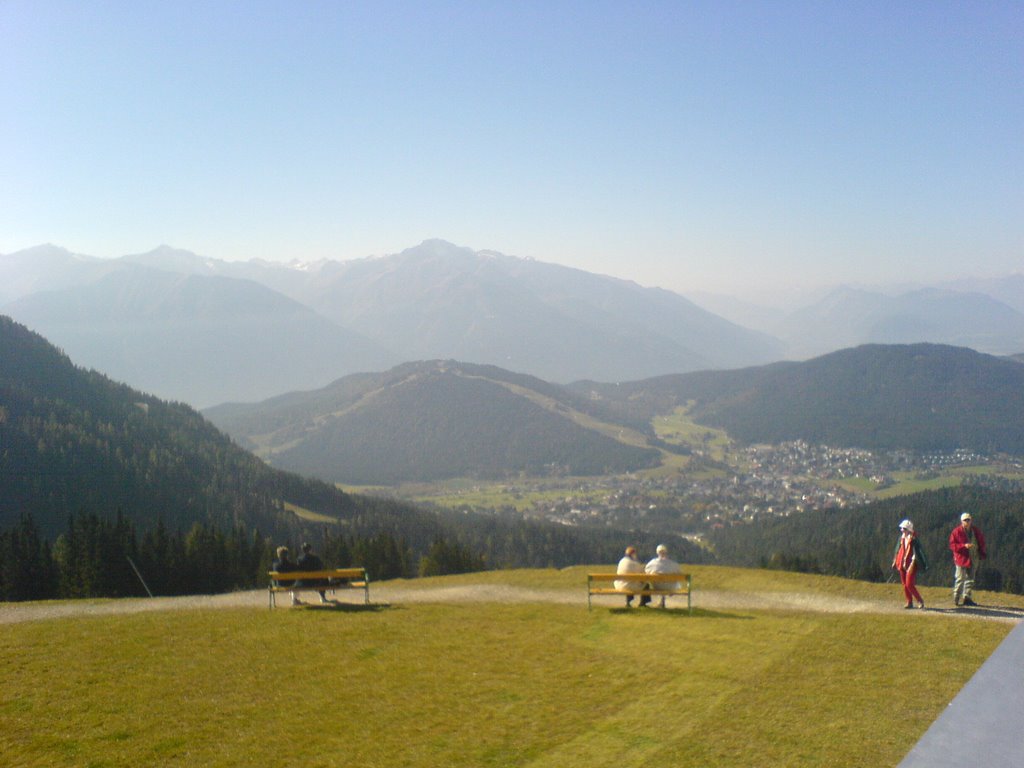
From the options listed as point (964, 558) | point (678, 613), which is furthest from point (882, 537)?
point (678, 613)

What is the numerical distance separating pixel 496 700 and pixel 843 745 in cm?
623

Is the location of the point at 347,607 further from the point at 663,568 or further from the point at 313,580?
the point at 663,568

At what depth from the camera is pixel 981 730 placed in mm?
9438

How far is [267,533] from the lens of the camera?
470 ft

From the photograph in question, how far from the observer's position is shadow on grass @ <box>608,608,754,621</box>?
69.7ft

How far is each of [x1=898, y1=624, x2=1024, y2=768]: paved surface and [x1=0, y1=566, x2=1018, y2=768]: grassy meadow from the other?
1236mm

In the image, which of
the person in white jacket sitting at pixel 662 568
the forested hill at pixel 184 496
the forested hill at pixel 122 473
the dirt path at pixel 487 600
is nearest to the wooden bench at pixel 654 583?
the person in white jacket sitting at pixel 662 568

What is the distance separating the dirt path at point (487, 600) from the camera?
21.9 meters

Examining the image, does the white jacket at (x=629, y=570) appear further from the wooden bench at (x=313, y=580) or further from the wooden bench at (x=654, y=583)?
the wooden bench at (x=313, y=580)

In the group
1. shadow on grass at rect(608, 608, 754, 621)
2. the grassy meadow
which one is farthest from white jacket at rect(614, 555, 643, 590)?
the grassy meadow

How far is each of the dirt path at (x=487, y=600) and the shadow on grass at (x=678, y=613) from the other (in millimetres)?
957

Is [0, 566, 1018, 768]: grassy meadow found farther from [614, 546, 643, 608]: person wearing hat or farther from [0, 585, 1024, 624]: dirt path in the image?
[0, 585, 1024, 624]: dirt path

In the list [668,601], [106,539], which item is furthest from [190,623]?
[106,539]

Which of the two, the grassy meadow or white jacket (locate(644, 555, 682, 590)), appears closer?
the grassy meadow
